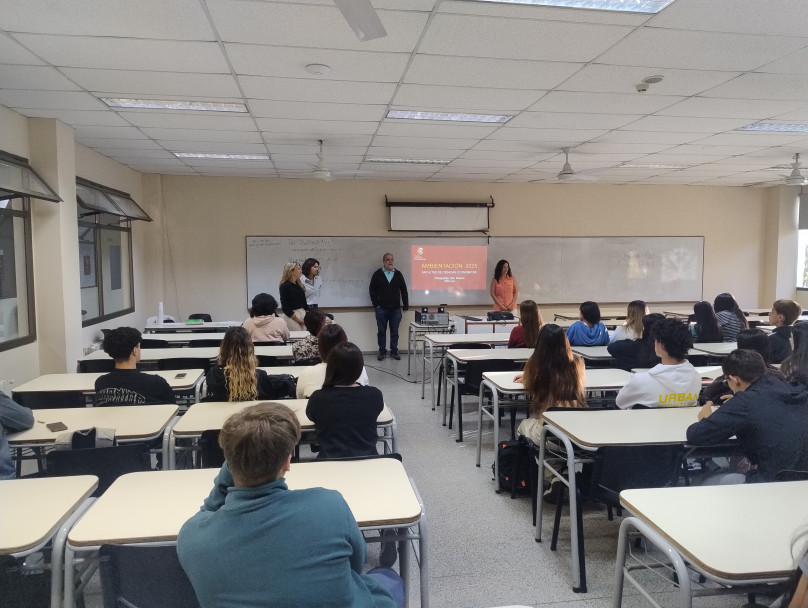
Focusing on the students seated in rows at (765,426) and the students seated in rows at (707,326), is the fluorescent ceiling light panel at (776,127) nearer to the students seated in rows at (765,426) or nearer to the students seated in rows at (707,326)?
the students seated in rows at (707,326)

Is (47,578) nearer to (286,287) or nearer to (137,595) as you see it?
(137,595)

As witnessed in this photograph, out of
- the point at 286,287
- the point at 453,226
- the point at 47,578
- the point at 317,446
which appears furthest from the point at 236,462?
the point at 453,226

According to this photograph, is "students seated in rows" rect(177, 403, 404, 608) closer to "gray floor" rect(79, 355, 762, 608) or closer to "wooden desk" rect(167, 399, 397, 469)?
"wooden desk" rect(167, 399, 397, 469)

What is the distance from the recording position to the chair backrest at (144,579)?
1393mm

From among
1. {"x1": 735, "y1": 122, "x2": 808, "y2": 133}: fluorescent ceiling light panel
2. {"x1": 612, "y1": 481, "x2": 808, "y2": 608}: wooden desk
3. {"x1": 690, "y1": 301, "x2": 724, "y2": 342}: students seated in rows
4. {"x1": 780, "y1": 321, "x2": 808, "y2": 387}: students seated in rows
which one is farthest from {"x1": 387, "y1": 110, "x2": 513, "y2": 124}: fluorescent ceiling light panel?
{"x1": 612, "y1": 481, "x2": 808, "y2": 608}: wooden desk

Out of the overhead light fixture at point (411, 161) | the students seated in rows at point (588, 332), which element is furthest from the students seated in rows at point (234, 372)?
the overhead light fixture at point (411, 161)

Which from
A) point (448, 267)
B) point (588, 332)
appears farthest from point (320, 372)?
point (448, 267)

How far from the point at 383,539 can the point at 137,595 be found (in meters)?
0.74

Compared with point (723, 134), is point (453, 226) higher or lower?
lower

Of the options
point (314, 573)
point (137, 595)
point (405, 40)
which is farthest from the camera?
point (405, 40)

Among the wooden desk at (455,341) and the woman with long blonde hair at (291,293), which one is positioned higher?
the woman with long blonde hair at (291,293)

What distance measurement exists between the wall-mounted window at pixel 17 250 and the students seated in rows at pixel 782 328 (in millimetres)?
6248

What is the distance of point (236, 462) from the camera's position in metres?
1.22

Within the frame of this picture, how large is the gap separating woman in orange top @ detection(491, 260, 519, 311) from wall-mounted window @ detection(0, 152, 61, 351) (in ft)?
19.1
